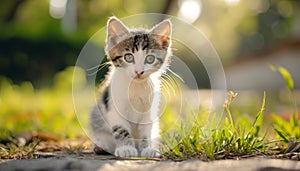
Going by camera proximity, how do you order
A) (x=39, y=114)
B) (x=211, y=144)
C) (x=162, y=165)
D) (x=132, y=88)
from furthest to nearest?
(x=39, y=114)
(x=132, y=88)
(x=211, y=144)
(x=162, y=165)

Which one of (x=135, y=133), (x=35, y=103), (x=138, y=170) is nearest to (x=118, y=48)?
(x=135, y=133)

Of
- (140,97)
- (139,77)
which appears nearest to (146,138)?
(140,97)

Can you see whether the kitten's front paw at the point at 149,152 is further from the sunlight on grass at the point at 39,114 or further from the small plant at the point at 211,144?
the sunlight on grass at the point at 39,114

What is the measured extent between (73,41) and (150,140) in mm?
8778

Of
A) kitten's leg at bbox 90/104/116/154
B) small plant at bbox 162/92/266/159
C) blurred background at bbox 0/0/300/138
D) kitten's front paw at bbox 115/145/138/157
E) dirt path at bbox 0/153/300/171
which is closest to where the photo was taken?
dirt path at bbox 0/153/300/171

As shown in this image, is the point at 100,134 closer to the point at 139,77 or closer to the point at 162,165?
the point at 139,77

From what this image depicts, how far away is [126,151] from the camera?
107 inches

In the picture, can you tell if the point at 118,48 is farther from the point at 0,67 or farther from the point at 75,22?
the point at 75,22

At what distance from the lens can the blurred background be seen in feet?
20.7

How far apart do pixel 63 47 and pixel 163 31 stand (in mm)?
8552

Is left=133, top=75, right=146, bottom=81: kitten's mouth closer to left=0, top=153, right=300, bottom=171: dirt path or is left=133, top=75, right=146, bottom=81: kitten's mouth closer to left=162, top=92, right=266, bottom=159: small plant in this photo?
left=162, top=92, right=266, bottom=159: small plant

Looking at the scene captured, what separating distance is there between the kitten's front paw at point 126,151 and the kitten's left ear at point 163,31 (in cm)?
77

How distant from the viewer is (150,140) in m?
2.96

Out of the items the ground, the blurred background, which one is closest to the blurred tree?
the blurred background
